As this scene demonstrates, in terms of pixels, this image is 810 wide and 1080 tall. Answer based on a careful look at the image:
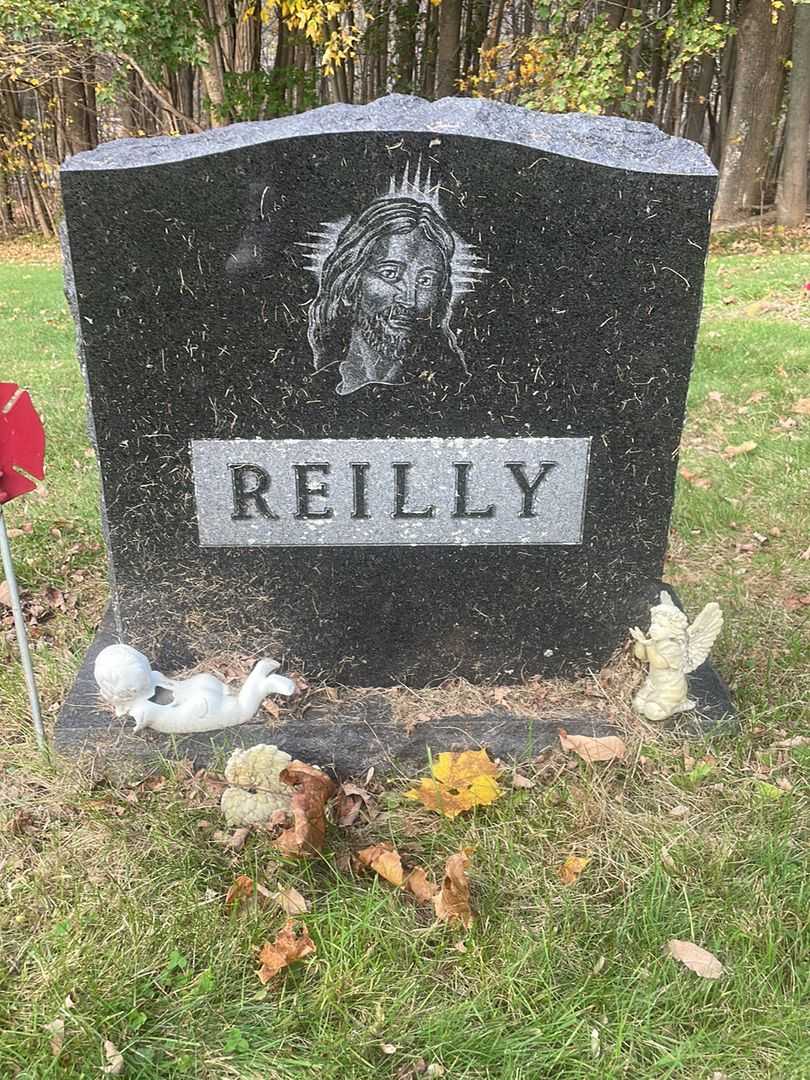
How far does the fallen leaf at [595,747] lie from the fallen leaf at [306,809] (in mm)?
683

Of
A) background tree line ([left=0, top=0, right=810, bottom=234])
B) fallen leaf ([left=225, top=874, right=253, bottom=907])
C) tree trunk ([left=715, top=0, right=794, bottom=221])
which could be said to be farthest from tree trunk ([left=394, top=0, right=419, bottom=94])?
fallen leaf ([left=225, top=874, right=253, bottom=907])

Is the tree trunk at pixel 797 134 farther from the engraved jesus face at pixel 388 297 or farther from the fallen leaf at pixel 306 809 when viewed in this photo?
the fallen leaf at pixel 306 809

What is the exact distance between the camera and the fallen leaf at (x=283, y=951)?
74.9 inches

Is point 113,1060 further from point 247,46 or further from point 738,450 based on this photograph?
point 247,46

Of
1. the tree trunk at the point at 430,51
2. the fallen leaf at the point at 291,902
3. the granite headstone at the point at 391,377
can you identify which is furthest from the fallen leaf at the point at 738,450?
the tree trunk at the point at 430,51

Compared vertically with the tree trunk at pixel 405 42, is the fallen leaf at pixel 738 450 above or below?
below

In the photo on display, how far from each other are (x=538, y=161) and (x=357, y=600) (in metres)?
1.27

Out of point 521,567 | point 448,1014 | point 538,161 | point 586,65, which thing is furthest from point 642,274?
point 586,65

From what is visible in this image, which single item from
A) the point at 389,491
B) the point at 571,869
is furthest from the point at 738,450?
the point at 571,869

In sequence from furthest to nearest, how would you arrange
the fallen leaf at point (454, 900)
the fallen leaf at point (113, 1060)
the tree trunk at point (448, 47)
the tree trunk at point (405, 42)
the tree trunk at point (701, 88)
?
the tree trunk at point (405, 42), the tree trunk at point (448, 47), the tree trunk at point (701, 88), the fallen leaf at point (454, 900), the fallen leaf at point (113, 1060)

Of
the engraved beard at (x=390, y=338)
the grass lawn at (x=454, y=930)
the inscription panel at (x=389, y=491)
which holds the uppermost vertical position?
the engraved beard at (x=390, y=338)

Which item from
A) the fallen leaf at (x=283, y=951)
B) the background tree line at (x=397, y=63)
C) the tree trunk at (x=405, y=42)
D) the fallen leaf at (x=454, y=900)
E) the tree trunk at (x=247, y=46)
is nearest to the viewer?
the fallen leaf at (x=283, y=951)

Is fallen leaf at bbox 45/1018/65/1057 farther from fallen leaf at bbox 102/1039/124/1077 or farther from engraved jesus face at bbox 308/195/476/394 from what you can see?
engraved jesus face at bbox 308/195/476/394

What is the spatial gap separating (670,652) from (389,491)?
→ 0.91 meters
